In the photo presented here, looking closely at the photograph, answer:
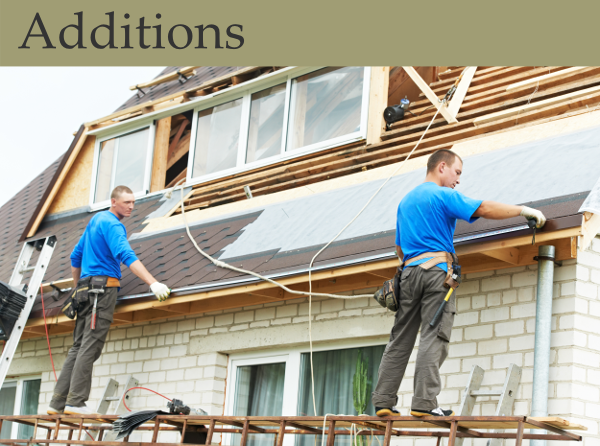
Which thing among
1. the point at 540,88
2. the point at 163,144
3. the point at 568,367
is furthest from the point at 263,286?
the point at 163,144

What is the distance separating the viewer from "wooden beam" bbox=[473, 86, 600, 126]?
23.3 ft

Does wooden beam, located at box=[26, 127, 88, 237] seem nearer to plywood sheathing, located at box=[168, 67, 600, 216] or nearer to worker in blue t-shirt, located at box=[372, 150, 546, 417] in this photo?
plywood sheathing, located at box=[168, 67, 600, 216]

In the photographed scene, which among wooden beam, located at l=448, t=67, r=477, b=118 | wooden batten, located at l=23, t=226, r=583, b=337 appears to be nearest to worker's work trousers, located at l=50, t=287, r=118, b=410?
wooden batten, located at l=23, t=226, r=583, b=337

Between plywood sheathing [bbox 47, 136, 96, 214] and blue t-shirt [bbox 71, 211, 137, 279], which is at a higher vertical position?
plywood sheathing [bbox 47, 136, 96, 214]

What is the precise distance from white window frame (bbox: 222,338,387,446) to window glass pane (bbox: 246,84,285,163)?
2.97 m

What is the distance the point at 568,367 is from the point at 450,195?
55.7 inches

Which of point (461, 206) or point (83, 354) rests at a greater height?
point (461, 206)

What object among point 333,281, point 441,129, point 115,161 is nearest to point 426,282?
point 333,281

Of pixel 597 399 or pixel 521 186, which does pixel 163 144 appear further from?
pixel 597 399

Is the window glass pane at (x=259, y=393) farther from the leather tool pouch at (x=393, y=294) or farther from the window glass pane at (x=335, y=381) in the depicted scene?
the leather tool pouch at (x=393, y=294)

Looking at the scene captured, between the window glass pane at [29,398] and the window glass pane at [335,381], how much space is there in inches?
162

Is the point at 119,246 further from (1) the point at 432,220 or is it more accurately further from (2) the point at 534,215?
(2) the point at 534,215

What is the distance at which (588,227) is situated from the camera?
5137mm

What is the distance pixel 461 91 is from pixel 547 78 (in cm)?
93
